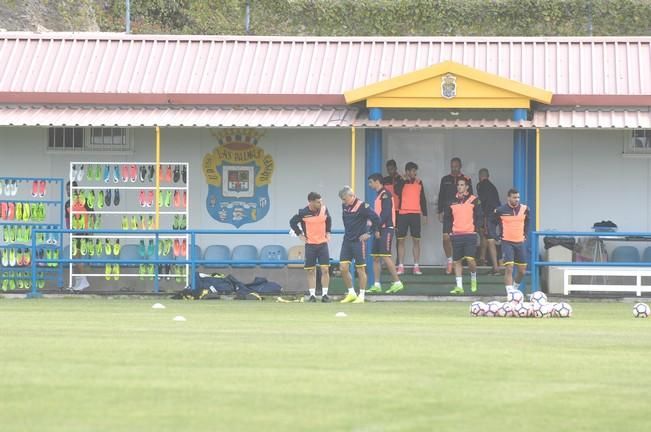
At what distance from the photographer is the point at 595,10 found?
42250 mm

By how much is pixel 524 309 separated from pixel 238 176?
8.79 meters

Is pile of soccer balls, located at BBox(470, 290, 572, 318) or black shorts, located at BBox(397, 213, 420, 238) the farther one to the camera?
black shorts, located at BBox(397, 213, 420, 238)

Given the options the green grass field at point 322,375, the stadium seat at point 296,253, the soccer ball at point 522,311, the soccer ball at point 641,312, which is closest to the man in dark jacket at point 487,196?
the stadium seat at point 296,253

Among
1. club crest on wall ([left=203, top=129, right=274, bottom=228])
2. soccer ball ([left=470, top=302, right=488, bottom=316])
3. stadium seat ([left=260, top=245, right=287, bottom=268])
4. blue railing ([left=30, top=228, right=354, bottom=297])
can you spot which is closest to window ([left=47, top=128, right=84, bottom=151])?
blue railing ([left=30, top=228, right=354, bottom=297])

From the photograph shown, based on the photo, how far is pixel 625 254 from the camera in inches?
1092

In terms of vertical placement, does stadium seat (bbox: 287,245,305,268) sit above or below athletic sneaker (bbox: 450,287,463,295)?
above

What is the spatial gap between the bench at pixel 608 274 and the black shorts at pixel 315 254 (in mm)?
4053

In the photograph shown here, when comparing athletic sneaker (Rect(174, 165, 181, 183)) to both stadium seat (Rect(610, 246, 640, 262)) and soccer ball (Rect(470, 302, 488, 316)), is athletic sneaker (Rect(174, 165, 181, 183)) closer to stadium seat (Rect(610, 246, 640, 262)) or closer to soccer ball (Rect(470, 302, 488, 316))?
stadium seat (Rect(610, 246, 640, 262))

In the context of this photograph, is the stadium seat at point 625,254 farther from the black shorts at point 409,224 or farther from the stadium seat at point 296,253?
the stadium seat at point 296,253

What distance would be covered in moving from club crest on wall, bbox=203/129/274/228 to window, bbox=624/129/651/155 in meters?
6.24

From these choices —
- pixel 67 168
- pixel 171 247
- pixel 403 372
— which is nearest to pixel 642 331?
pixel 403 372

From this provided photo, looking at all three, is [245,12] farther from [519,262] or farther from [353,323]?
[353,323]

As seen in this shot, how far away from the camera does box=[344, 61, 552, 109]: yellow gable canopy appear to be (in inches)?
1044

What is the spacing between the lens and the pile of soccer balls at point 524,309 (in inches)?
827
